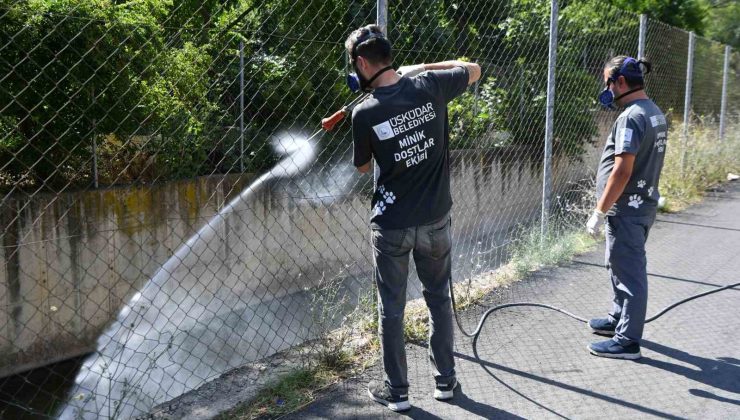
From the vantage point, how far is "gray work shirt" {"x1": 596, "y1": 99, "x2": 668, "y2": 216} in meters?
4.27

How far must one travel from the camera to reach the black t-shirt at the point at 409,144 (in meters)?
3.46

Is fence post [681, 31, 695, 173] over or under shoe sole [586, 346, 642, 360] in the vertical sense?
over

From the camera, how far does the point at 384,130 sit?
346cm

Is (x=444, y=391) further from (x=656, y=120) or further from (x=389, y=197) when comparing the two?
(x=656, y=120)

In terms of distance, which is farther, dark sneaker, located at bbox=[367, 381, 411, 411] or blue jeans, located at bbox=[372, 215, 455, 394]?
dark sneaker, located at bbox=[367, 381, 411, 411]

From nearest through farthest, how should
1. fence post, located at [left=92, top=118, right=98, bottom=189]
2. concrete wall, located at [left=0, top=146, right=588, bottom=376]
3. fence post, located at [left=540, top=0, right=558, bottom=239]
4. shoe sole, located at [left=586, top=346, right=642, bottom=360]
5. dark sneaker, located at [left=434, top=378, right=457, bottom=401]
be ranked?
dark sneaker, located at [left=434, top=378, right=457, bottom=401] → shoe sole, located at [left=586, top=346, right=642, bottom=360] → fence post, located at [left=540, top=0, right=558, bottom=239] → fence post, located at [left=92, top=118, right=98, bottom=189] → concrete wall, located at [left=0, top=146, right=588, bottom=376]

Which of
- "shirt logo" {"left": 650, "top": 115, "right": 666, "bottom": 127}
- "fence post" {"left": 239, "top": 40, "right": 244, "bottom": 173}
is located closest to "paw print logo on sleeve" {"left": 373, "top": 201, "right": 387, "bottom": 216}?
"shirt logo" {"left": 650, "top": 115, "right": 666, "bottom": 127}

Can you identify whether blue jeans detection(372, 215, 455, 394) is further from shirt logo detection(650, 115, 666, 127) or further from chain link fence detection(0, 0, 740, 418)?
shirt logo detection(650, 115, 666, 127)

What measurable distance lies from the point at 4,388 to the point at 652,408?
5793 millimetres

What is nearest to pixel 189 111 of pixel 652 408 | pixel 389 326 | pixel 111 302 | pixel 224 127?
pixel 224 127

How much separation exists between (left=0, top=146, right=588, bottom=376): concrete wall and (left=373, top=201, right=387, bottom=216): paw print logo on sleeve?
175 cm

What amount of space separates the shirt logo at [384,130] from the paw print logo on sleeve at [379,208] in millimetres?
377

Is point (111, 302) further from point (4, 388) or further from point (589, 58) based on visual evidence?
point (589, 58)

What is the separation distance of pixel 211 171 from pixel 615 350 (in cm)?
558
